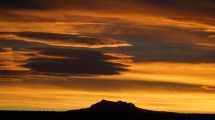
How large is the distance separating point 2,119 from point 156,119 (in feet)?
178

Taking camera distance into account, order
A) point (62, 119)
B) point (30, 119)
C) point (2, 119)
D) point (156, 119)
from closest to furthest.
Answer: point (2, 119), point (30, 119), point (62, 119), point (156, 119)

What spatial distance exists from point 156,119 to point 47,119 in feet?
125

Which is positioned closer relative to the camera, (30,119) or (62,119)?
(30,119)

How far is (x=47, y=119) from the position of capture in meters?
145

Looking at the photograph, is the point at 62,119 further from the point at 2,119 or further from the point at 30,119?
the point at 2,119

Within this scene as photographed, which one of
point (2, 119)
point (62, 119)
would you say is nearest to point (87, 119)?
point (62, 119)

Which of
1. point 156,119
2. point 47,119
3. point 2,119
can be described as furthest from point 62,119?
point 156,119

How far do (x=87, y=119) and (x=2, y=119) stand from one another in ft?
105

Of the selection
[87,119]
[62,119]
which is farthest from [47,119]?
[87,119]

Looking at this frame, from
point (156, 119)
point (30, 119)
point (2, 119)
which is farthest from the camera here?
point (156, 119)

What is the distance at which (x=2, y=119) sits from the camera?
427ft

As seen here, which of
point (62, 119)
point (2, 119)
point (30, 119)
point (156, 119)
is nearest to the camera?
point (2, 119)

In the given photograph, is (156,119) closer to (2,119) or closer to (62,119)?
(62,119)

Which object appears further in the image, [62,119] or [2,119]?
[62,119]
